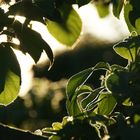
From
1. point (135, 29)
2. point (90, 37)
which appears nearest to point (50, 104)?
point (135, 29)

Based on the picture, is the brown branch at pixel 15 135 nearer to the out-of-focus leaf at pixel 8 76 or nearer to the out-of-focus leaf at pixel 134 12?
the out-of-focus leaf at pixel 8 76

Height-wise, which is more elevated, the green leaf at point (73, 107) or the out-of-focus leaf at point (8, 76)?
the out-of-focus leaf at point (8, 76)

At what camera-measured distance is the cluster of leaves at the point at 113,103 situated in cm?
158

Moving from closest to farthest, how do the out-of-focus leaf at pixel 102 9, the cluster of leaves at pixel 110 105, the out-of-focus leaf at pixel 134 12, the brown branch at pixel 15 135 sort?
the cluster of leaves at pixel 110 105, the brown branch at pixel 15 135, the out-of-focus leaf at pixel 134 12, the out-of-focus leaf at pixel 102 9

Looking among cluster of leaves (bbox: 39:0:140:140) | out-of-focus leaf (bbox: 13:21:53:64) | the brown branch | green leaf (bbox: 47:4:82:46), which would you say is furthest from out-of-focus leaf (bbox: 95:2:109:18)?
the brown branch

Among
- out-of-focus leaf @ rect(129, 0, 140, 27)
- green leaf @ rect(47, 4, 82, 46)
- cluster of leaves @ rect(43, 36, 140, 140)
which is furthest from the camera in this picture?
green leaf @ rect(47, 4, 82, 46)

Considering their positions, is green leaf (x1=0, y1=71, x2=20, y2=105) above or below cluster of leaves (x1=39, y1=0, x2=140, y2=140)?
above

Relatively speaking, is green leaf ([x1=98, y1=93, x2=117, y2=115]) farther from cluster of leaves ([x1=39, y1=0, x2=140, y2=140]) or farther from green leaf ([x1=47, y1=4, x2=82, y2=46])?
green leaf ([x1=47, y1=4, x2=82, y2=46])

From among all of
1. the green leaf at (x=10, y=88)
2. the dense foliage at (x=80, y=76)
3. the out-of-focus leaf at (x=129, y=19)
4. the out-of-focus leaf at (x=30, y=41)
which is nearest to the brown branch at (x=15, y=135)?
the dense foliage at (x=80, y=76)

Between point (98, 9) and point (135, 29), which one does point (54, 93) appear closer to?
point (98, 9)

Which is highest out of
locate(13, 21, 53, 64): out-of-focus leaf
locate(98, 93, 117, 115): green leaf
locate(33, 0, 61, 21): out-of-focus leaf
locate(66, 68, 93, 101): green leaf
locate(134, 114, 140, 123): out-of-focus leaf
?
locate(33, 0, 61, 21): out-of-focus leaf

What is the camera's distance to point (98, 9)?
9.18ft

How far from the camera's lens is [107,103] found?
180cm

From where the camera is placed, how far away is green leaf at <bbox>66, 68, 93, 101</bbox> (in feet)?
6.08
